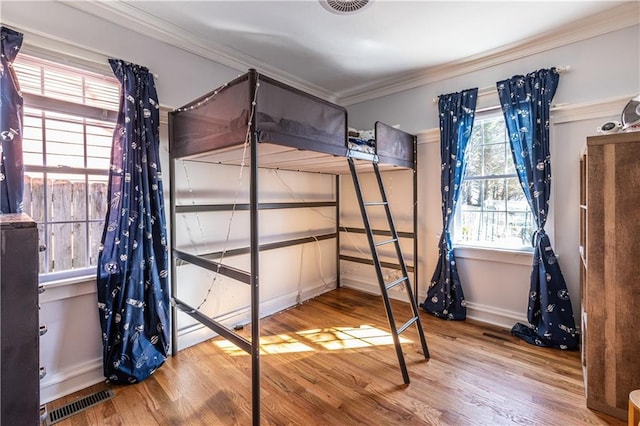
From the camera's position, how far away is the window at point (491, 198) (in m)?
2.73

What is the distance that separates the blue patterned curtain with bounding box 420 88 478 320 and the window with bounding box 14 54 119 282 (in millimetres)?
2933

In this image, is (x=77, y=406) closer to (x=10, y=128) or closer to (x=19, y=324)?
(x=19, y=324)

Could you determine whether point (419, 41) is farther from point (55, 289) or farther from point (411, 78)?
point (55, 289)

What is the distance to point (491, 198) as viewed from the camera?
288 cm

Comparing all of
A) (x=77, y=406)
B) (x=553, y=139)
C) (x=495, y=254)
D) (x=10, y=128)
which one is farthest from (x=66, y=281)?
(x=553, y=139)

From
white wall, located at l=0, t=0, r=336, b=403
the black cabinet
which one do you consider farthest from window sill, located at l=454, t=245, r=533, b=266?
the black cabinet

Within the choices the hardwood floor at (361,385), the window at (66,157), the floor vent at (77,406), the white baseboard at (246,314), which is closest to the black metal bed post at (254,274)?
the hardwood floor at (361,385)

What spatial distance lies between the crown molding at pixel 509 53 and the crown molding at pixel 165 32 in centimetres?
115

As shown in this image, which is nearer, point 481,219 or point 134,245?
point 134,245

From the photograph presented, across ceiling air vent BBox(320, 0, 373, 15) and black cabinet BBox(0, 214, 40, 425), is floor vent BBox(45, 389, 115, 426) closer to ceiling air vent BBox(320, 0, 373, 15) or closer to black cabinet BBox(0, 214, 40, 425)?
black cabinet BBox(0, 214, 40, 425)

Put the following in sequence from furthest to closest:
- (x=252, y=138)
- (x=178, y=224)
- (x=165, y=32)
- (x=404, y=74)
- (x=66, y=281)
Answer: (x=404, y=74), (x=178, y=224), (x=165, y=32), (x=66, y=281), (x=252, y=138)

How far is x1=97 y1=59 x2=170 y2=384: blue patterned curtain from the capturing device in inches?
76.1

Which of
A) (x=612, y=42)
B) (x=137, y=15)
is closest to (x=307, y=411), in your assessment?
(x=137, y=15)

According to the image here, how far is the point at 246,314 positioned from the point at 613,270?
9.27ft
